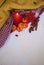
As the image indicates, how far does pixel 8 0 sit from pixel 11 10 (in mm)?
78

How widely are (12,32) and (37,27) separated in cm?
19

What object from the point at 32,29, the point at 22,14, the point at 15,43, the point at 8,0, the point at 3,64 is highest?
the point at 8,0

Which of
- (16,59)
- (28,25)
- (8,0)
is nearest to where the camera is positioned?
(8,0)

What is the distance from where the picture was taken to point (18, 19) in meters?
1.01

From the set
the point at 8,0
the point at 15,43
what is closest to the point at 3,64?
the point at 15,43

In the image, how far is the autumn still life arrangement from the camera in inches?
37.4

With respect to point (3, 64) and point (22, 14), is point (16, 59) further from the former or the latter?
point (22, 14)

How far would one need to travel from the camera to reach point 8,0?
3.00 feet

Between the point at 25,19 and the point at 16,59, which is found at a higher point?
the point at 25,19

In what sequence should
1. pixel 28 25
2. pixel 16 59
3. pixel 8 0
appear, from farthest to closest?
pixel 16 59 < pixel 28 25 < pixel 8 0

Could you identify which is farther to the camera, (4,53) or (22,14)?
(4,53)

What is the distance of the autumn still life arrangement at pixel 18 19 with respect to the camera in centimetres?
95

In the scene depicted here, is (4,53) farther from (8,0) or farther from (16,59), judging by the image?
(8,0)

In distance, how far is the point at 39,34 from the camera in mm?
1057
